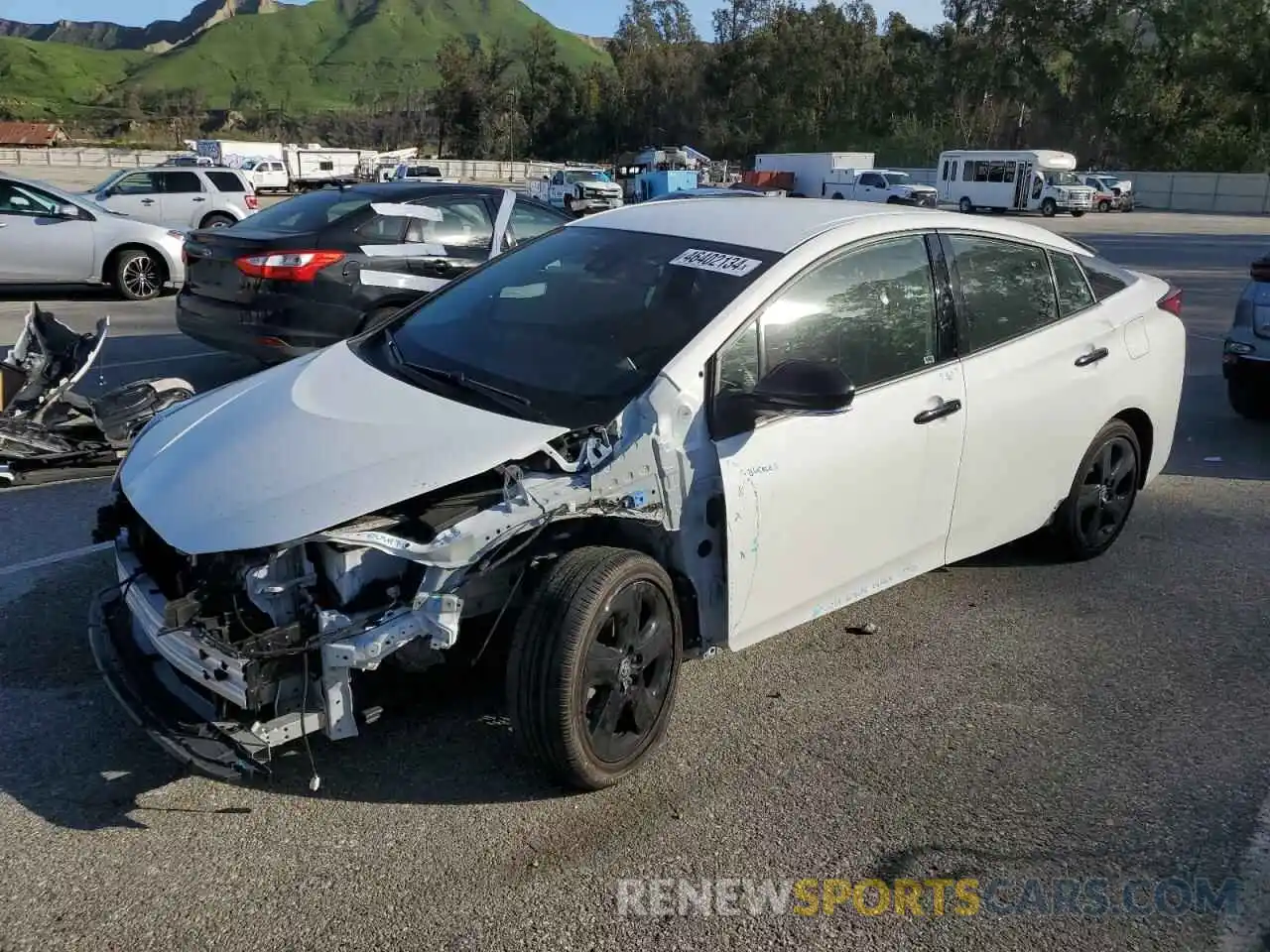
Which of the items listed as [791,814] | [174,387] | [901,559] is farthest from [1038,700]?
[174,387]

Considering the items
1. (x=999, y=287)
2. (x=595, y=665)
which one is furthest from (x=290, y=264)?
(x=595, y=665)

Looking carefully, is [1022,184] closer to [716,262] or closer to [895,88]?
[895,88]

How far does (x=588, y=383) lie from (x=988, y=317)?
1844 millimetres

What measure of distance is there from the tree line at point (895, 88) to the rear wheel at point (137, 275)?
68.9 meters

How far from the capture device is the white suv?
2044cm

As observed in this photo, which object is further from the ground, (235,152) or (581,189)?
(235,152)

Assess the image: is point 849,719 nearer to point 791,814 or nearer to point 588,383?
point 791,814

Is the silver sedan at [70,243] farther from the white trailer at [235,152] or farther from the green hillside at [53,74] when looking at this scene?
the green hillside at [53,74]

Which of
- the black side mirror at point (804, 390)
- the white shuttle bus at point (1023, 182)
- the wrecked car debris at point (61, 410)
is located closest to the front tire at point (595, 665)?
the black side mirror at point (804, 390)

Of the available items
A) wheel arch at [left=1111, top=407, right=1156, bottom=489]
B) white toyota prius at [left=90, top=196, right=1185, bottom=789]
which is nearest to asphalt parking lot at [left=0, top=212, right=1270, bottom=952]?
white toyota prius at [left=90, top=196, right=1185, bottom=789]

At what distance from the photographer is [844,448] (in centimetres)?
382

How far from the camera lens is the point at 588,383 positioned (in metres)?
3.70

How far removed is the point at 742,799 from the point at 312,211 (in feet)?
20.9

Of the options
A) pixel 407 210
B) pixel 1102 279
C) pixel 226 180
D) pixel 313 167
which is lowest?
pixel 313 167
